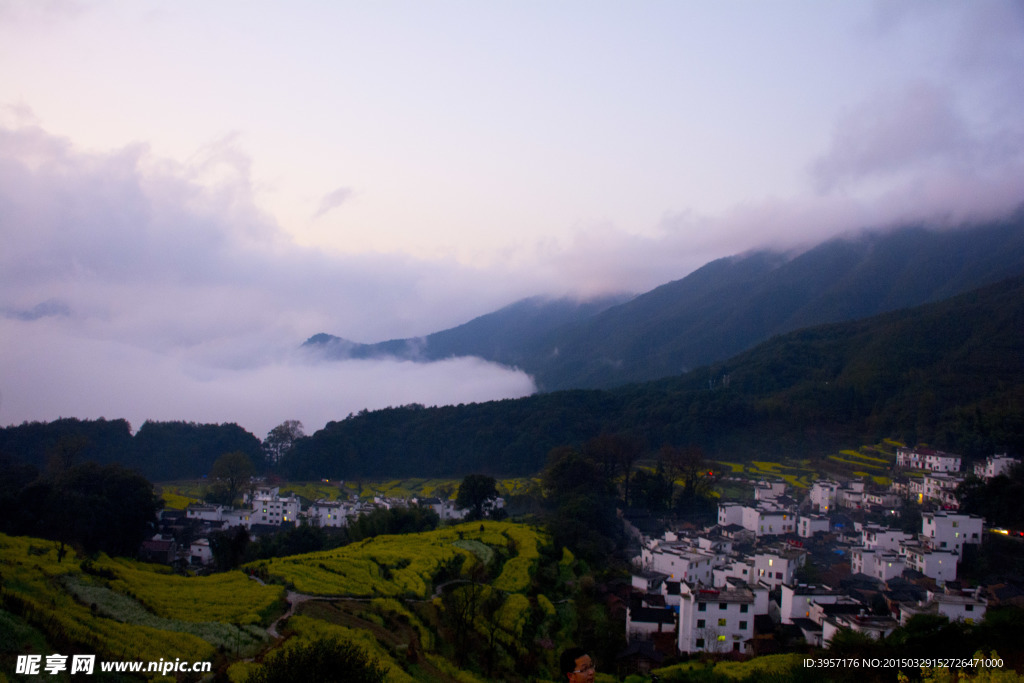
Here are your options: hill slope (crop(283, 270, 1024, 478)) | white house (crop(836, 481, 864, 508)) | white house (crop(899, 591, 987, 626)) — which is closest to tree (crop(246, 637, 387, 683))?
white house (crop(899, 591, 987, 626))

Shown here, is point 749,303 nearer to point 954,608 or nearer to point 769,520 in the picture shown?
point 769,520

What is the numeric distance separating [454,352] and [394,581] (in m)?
122

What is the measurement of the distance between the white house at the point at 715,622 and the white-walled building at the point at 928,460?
94.6 ft

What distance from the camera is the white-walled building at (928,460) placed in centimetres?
3878

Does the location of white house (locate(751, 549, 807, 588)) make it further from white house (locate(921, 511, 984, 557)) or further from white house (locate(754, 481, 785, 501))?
white house (locate(754, 481, 785, 501))

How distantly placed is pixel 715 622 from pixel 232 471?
29.9 metres

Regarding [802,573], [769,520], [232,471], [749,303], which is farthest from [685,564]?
[749,303]

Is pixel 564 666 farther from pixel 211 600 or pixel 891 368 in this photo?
pixel 891 368

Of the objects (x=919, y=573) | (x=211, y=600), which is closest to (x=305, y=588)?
(x=211, y=600)

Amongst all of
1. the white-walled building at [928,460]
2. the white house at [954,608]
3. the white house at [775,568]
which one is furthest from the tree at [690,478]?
the white house at [954,608]

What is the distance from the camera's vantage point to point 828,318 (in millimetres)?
98000

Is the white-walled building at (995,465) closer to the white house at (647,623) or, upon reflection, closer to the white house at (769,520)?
the white house at (769,520)

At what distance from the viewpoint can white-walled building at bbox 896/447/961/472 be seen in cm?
3878

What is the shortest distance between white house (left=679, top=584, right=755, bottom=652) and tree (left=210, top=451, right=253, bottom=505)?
93.8 feet
